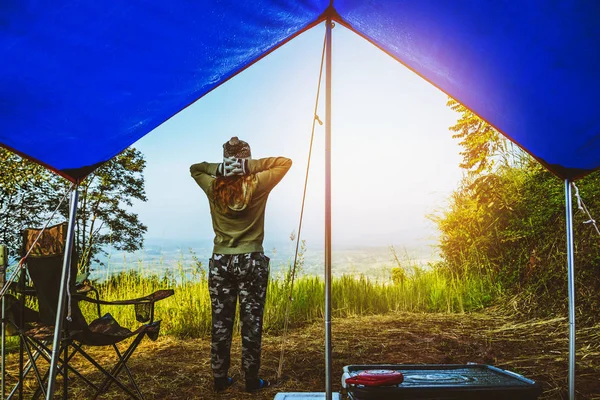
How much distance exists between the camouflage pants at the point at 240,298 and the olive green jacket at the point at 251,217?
2.3 inches

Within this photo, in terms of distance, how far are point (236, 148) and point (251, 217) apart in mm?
470

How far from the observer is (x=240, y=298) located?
3.11 meters

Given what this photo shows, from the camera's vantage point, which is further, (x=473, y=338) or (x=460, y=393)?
(x=473, y=338)

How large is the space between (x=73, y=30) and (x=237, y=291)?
1852 mm

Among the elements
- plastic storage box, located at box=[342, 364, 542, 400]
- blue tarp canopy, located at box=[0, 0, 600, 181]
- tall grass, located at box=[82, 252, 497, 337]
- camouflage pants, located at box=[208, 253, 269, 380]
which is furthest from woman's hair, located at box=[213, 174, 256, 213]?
tall grass, located at box=[82, 252, 497, 337]

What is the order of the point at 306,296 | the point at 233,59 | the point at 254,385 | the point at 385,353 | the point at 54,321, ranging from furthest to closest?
the point at 306,296 < the point at 385,353 < the point at 254,385 < the point at 54,321 < the point at 233,59

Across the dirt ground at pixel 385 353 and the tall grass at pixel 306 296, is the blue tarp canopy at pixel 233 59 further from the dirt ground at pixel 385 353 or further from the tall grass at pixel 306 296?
the tall grass at pixel 306 296

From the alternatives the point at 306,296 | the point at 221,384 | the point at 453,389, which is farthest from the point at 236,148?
the point at 306,296

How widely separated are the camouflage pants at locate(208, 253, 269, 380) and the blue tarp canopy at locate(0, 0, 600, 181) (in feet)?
3.27

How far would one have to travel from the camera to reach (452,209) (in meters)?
7.39

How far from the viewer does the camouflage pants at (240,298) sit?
10.0 feet

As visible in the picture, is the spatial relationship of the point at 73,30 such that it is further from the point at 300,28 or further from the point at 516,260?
the point at 516,260

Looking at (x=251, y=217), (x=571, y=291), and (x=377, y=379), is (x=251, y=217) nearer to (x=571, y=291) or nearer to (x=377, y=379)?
(x=377, y=379)

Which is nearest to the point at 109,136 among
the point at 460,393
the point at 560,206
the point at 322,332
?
the point at 460,393
